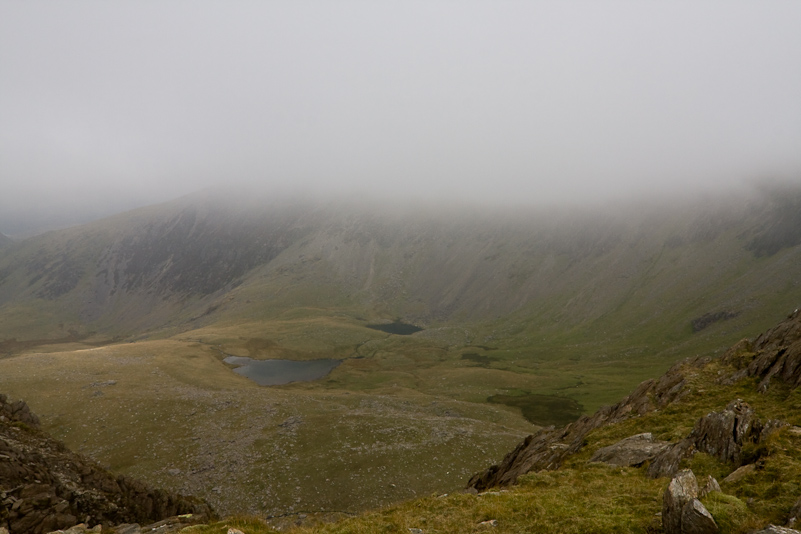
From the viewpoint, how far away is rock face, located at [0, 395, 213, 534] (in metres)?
20.8

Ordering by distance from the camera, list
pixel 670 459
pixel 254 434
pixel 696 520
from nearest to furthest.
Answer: pixel 696 520 → pixel 670 459 → pixel 254 434

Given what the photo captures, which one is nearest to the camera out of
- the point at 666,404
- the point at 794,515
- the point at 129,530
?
the point at 794,515

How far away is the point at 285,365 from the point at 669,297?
17691cm

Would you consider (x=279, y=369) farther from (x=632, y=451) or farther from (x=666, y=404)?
(x=632, y=451)

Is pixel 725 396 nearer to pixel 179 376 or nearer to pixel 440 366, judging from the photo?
pixel 179 376

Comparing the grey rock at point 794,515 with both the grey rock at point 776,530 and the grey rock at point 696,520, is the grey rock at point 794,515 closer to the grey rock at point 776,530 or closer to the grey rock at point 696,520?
the grey rock at point 776,530

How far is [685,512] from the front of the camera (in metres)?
11.5

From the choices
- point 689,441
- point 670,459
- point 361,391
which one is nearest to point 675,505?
point 670,459

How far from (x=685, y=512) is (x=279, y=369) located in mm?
145171

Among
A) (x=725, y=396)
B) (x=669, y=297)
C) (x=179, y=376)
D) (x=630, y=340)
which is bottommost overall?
(x=630, y=340)

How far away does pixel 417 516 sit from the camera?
58.4 feet

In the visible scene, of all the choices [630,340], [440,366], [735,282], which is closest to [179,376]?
[440,366]

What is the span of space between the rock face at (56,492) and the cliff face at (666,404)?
25621mm

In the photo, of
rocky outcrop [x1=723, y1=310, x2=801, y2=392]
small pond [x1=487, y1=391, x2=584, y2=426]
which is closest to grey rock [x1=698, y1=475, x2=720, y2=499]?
rocky outcrop [x1=723, y1=310, x2=801, y2=392]
